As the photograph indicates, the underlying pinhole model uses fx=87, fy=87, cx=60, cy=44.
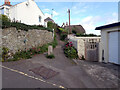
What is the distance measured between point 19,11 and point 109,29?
1364cm

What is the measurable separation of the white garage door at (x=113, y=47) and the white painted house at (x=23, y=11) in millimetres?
13020

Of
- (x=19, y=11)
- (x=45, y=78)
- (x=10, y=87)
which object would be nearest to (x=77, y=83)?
(x=45, y=78)

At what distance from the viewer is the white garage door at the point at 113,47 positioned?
6.31 m

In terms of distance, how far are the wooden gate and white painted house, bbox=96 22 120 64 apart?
1.26 feet

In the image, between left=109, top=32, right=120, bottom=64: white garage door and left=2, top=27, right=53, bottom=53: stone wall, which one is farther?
left=2, top=27, right=53, bottom=53: stone wall

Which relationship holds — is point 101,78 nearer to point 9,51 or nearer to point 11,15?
point 9,51

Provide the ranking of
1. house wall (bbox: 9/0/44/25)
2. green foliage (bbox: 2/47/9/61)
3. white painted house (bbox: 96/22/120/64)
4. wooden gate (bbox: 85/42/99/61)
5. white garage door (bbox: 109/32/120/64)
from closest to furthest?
green foliage (bbox: 2/47/9/61)
white painted house (bbox: 96/22/120/64)
white garage door (bbox: 109/32/120/64)
wooden gate (bbox: 85/42/99/61)
house wall (bbox: 9/0/44/25)

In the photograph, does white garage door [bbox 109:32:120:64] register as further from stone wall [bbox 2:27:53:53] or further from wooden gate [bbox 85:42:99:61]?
stone wall [bbox 2:27:53:53]

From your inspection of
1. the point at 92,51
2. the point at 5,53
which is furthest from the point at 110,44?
the point at 5,53

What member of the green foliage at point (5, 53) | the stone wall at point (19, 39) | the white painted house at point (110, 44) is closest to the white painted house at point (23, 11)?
the stone wall at point (19, 39)

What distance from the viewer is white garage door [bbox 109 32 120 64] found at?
6309 mm

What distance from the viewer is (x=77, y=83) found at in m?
3.58

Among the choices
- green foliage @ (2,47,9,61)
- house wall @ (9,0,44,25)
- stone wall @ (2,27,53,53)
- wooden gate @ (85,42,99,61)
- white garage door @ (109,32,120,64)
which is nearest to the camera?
green foliage @ (2,47,9,61)

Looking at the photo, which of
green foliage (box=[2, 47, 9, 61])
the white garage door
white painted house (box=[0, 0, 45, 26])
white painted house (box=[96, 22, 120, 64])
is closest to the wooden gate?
white painted house (box=[96, 22, 120, 64])
